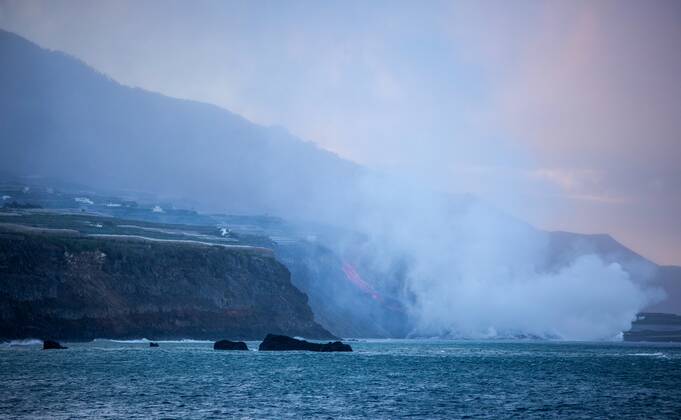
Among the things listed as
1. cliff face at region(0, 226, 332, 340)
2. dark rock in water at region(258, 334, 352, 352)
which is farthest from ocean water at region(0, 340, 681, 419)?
cliff face at region(0, 226, 332, 340)

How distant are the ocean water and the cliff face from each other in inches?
1351

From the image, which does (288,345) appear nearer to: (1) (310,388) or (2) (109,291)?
(2) (109,291)

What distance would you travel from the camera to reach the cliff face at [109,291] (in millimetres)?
153750

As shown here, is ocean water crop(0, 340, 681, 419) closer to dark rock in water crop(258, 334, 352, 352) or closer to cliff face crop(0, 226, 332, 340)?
dark rock in water crop(258, 334, 352, 352)

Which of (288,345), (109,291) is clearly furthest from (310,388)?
(109,291)

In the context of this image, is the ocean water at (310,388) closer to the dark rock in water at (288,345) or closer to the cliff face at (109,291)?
the dark rock in water at (288,345)

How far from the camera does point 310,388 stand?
8025 cm

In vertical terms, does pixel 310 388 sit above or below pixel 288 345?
below

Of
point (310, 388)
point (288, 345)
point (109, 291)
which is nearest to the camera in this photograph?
point (310, 388)

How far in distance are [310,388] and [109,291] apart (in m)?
Answer: 101

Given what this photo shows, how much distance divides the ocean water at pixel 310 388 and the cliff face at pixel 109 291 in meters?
34.3

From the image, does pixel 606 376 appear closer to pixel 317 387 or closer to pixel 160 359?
pixel 317 387

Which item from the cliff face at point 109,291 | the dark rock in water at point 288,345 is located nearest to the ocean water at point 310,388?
the dark rock in water at point 288,345

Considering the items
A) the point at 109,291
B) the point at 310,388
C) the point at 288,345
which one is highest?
the point at 109,291
